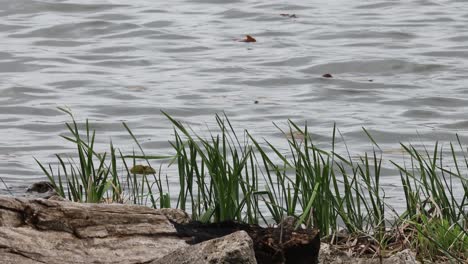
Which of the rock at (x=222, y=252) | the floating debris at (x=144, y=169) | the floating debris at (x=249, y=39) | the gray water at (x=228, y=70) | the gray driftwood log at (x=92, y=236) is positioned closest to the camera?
the rock at (x=222, y=252)

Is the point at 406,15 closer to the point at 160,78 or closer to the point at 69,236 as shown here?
the point at 160,78

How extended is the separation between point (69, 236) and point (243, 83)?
7664mm

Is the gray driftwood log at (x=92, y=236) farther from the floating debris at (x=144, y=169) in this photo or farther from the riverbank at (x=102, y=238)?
the floating debris at (x=144, y=169)

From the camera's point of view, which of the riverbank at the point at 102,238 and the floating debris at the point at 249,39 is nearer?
the riverbank at the point at 102,238

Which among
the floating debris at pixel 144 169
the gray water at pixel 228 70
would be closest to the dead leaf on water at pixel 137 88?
the gray water at pixel 228 70

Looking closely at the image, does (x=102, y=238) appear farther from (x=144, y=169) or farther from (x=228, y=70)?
(x=228, y=70)

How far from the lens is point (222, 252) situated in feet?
11.6

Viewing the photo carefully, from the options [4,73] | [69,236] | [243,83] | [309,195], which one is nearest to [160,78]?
[243,83]

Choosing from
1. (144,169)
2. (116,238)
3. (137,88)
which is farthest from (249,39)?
(116,238)

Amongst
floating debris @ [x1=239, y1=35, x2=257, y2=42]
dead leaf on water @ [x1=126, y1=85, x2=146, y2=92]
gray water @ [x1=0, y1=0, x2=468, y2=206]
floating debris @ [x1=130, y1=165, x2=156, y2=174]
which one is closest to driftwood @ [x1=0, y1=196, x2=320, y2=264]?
floating debris @ [x1=130, y1=165, x2=156, y2=174]

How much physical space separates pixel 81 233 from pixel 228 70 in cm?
814

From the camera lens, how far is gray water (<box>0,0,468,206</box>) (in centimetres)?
980

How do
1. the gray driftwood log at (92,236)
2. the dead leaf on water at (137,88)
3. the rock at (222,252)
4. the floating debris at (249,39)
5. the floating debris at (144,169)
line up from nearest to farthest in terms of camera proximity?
the rock at (222,252) → the gray driftwood log at (92,236) → the floating debris at (144,169) → the dead leaf on water at (137,88) → the floating debris at (249,39)

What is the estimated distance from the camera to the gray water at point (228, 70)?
9805mm
